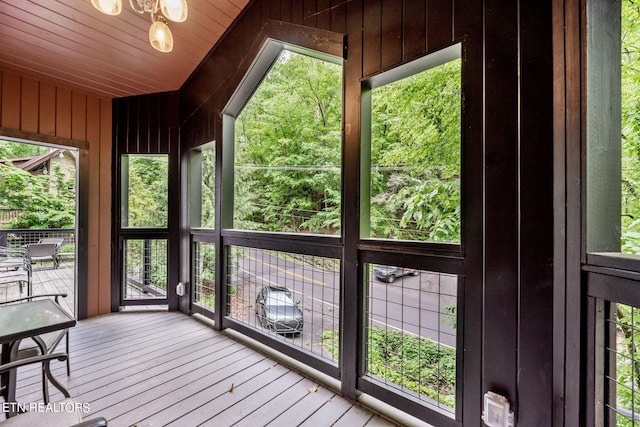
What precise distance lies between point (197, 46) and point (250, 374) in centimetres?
356

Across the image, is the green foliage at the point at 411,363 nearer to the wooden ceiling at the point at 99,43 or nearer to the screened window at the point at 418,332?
the screened window at the point at 418,332

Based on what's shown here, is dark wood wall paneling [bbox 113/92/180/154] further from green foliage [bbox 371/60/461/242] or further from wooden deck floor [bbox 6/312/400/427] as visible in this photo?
green foliage [bbox 371/60/461/242]

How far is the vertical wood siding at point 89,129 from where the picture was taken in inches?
123

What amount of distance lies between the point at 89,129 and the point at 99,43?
1.27m

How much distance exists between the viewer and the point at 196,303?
3641 mm

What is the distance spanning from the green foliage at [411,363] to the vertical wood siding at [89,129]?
125 inches

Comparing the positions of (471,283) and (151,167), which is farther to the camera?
(151,167)

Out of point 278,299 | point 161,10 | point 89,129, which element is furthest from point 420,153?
point 89,129

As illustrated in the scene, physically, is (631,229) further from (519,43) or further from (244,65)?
(244,65)

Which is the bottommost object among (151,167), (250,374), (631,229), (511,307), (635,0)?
(250,374)

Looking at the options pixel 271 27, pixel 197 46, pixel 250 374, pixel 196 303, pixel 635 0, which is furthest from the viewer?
pixel 196 303

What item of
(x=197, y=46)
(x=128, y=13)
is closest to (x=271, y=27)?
(x=197, y=46)

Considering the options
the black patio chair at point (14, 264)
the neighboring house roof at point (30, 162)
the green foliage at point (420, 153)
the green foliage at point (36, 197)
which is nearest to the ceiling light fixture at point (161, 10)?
the green foliage at point (420, 153)

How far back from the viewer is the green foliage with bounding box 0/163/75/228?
800 centimetres
